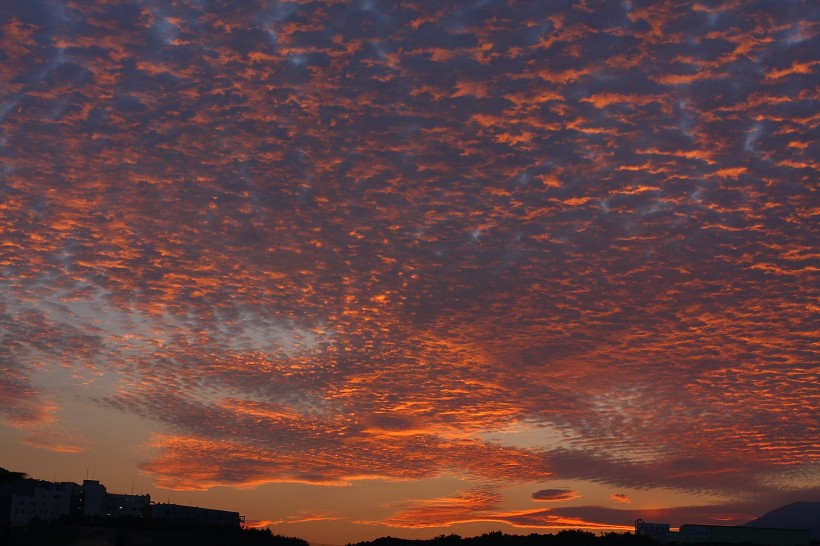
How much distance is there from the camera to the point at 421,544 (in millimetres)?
120062

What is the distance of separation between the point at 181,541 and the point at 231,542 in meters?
Result: 9.56

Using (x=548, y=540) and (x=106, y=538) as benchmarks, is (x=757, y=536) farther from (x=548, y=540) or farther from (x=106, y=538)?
(x=106, y=538)

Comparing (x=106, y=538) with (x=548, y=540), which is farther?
(x=106, y=538)

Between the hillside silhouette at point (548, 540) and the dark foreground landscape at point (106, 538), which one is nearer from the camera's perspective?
the hillside silhouette at point (548, 540)

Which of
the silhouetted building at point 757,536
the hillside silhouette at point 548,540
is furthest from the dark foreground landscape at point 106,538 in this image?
the silhouetted building at point 757,536

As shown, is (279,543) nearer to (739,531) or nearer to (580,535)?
(580,535)

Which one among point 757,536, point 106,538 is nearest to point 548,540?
point 757,536

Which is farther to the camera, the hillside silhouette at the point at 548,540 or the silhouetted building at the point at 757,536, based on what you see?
the silhouetted building at the point at 757,536

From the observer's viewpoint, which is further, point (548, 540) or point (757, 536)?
point (757, 536)

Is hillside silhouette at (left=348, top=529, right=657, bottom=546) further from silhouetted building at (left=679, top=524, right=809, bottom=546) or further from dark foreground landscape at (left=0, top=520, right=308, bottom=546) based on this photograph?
dark foreground landscape at (left=0, top=520, right=308, bottom=546)

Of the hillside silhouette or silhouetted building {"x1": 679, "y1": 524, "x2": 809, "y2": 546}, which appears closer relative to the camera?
the hillside silhouette

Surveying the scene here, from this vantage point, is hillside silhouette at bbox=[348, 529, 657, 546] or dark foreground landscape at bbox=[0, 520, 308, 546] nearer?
hillside silhouette at bbox=[348, 529, 657, 546]

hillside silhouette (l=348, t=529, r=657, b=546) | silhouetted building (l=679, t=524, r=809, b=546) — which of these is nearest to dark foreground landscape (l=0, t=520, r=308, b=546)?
hillside silhouette (l=348, t=529, r=657, b=546)

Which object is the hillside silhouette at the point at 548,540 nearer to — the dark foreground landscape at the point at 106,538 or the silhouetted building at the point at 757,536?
the silhouetted building at the point at 757,536
